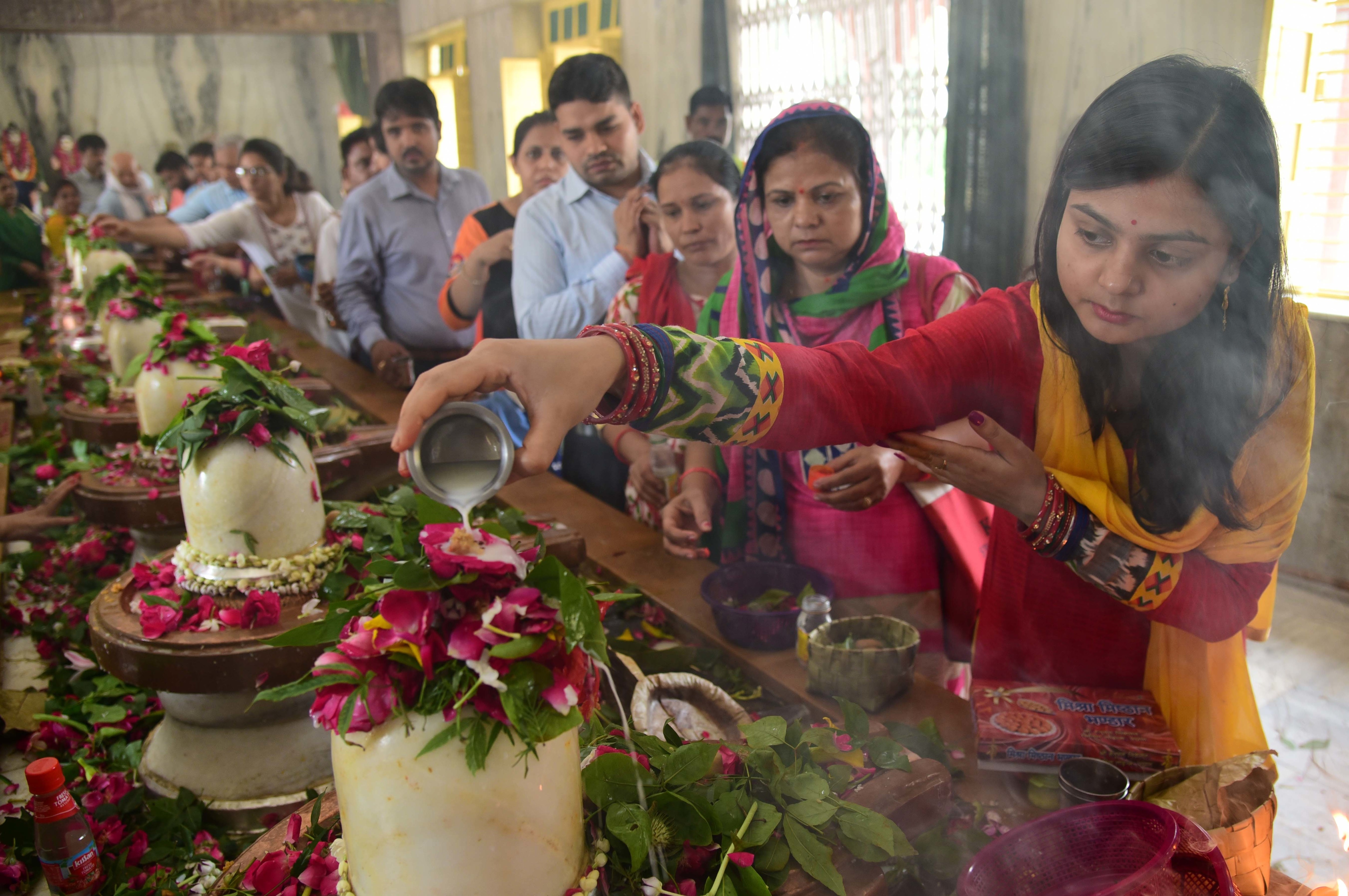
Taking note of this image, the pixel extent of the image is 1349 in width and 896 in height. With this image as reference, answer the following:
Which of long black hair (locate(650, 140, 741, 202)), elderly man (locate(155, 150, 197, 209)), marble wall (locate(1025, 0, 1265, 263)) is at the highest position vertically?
elderly man (locate(155, 150, 197, 209))

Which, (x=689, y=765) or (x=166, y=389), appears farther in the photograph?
(x=166, y=389)

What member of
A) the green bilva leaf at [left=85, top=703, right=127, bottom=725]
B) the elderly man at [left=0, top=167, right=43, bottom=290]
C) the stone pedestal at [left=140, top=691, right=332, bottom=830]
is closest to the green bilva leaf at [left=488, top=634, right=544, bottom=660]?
the stone pedestal at [left=140, top=691, right=332, bottom=830]

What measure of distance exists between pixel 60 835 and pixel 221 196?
6.43 metres

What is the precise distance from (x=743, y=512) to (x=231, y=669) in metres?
1.10

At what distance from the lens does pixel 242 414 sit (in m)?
1.53

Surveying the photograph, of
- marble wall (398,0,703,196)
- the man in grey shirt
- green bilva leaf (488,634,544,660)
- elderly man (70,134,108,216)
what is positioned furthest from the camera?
elderly man (70,134,108,216)

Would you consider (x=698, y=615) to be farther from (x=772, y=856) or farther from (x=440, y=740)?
(x=440, y=740)

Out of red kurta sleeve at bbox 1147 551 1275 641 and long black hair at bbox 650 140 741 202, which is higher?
long black hair at bbox 650 140 741 202

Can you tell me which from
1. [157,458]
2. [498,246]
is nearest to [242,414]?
[157,458]

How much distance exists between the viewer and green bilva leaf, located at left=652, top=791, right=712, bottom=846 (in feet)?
2.95

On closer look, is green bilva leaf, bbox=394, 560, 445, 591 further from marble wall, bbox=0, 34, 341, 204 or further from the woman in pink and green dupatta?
marble wall, bbox=0, 34, 341, 204

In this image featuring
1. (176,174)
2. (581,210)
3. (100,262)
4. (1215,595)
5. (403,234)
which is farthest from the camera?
(176,174)

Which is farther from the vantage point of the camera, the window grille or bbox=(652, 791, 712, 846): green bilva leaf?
the window grille

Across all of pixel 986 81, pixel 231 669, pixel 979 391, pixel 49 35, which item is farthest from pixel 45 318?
pixel 979 391
